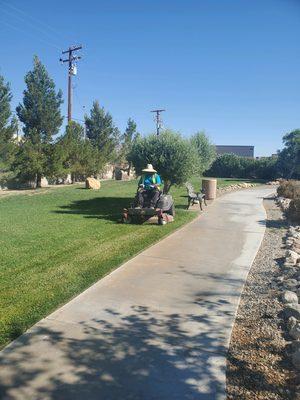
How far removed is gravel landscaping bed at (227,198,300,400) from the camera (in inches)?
142

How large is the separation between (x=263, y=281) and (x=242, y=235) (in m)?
4.02

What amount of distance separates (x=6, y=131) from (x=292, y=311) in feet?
75.2

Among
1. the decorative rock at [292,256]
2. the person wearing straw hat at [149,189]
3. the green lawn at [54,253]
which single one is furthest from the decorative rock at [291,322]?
the person wearing straw hat at [149,189]

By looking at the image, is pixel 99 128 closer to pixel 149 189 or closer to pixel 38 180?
pixel 38 180

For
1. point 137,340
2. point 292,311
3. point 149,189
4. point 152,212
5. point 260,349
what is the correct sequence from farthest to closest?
point 149,189 → point 152,212 → point 292,311 → point 137,340 → point 260,349

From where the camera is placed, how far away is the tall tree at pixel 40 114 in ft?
89.1

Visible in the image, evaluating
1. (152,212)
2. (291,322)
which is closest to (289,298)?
(291,322)

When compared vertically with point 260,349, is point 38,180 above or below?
above

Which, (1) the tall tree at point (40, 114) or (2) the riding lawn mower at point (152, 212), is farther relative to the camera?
(1) the tall tree at point (40, 114)

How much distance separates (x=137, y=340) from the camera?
4480 millimetres

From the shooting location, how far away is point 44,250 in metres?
8.47

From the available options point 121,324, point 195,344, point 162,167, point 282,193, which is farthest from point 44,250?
point 282,193

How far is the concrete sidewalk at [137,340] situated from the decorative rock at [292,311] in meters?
0.69

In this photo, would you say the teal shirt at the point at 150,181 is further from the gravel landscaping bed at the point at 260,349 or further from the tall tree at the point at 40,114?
the tall tree at the point at 40,114
